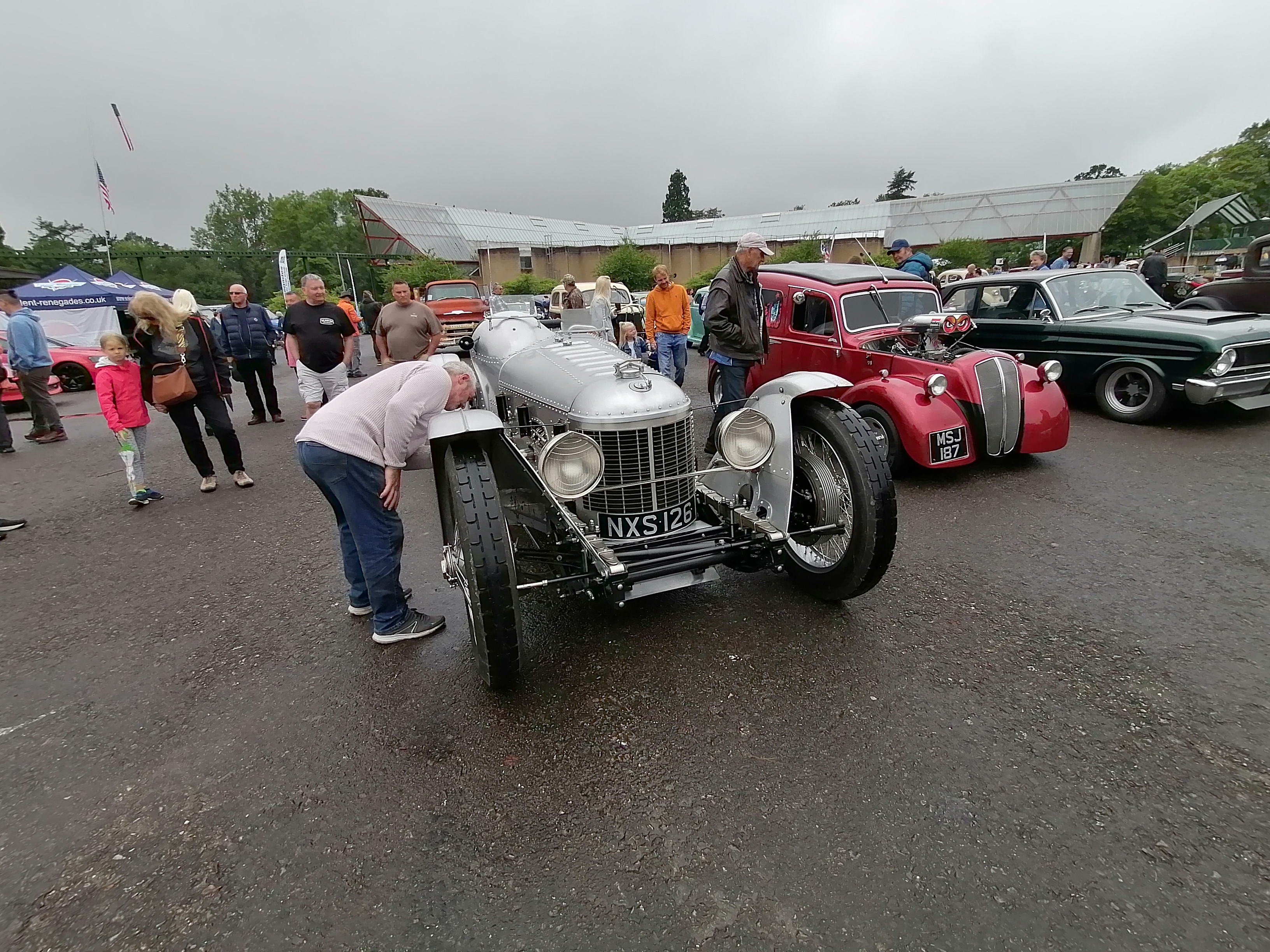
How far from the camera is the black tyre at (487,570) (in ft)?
8.27

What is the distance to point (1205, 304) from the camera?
857 centimetres

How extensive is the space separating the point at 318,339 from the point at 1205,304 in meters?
11.7

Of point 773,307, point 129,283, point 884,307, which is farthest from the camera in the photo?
point 129,283

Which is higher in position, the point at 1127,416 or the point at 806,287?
the point at 806,287

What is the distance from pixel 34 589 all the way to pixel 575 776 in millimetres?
4277

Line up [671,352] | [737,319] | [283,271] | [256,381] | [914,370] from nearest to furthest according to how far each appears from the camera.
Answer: [737,319], [914,370], [671,352], [256,381], [283,271]

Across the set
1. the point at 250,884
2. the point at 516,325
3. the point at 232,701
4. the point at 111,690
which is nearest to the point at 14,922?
the point at 250,884

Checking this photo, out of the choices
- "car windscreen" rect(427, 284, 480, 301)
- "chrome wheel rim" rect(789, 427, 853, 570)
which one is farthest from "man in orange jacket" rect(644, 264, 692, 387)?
"car windscreen" rect(427, 284, 480, 301)

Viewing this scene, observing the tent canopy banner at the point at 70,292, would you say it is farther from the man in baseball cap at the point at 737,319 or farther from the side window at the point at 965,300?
the side window at the point at 965,300

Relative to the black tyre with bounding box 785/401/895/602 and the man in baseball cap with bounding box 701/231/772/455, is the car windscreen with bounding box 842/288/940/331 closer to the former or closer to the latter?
the man in baseball cap with bounding box 701/231/772/455

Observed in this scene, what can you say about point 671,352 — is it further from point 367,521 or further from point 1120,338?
point 367,521

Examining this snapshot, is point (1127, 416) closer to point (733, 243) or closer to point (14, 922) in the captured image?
point (14, 922)

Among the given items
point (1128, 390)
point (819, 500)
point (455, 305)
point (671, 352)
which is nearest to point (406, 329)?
point (671, 352)

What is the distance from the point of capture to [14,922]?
6.06ft
